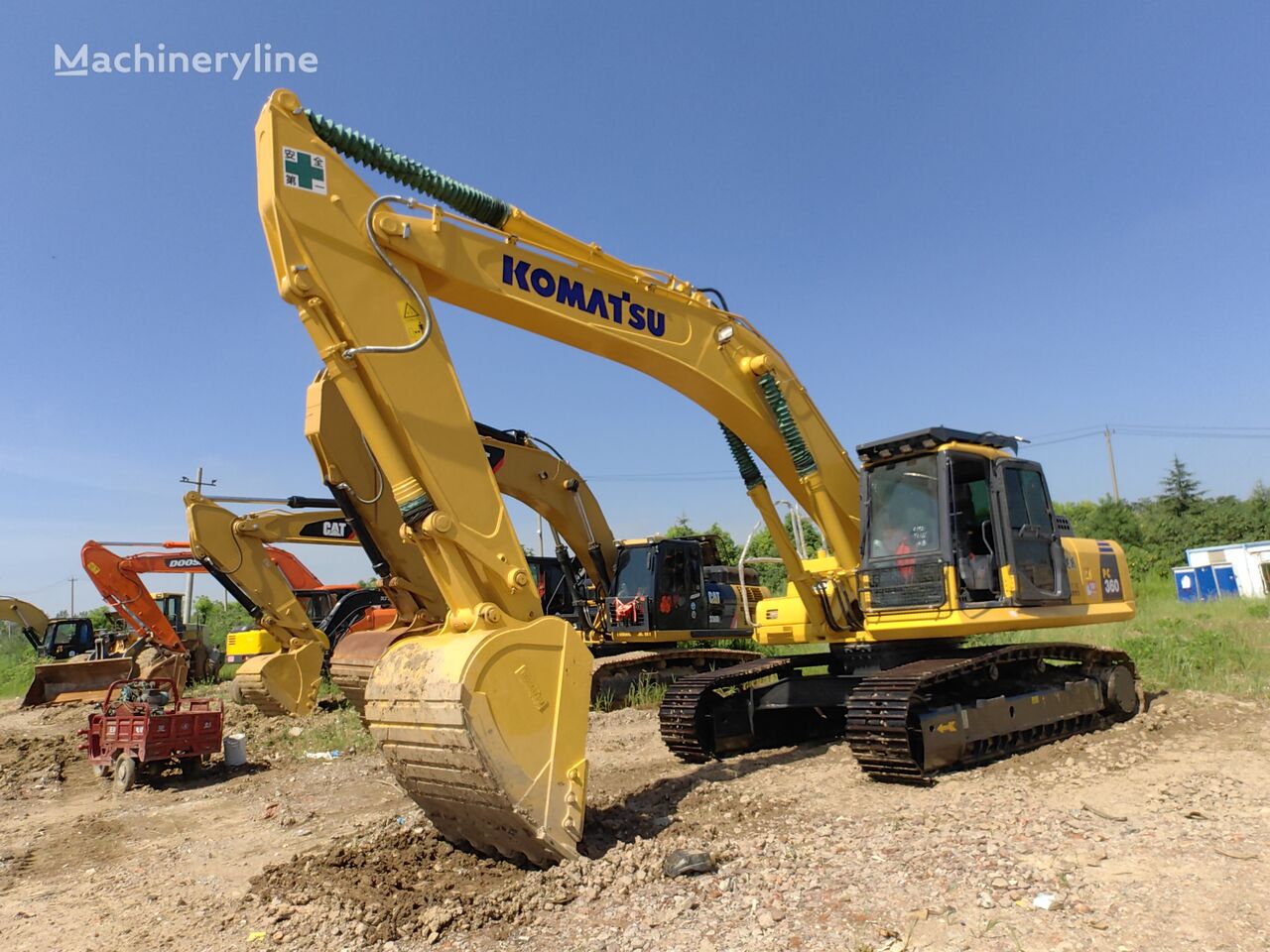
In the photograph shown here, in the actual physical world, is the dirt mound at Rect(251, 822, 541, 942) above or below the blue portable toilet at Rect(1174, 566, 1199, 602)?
below

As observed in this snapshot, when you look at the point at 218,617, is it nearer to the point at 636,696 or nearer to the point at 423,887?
the point at 636,696

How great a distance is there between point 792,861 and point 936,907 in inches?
35.1

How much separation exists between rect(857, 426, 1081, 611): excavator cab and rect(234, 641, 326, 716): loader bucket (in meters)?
9.29

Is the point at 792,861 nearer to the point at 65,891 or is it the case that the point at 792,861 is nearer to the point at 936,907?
the point at 936,907

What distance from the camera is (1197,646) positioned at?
13297 millimetres

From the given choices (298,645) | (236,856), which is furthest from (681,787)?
(298,645)

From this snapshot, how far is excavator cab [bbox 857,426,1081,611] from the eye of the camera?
7.26 m

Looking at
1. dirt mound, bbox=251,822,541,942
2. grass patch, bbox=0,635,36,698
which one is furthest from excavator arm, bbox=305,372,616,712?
grass patch, bbox=0,635,36,698

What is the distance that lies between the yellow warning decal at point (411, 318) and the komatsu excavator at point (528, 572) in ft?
0.03

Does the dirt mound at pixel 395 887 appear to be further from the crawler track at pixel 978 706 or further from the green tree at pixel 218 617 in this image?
the green tree at pixel 218 617

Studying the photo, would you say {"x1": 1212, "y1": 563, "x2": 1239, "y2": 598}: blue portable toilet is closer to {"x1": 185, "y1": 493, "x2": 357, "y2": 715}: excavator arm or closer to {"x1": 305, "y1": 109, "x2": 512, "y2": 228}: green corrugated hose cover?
{"x1": 185, "y1": 493, "x2": 357, "y2": 715}: excavator arm

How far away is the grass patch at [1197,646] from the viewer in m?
10.7

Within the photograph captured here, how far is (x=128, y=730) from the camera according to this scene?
9406 millimetres

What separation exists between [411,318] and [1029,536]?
210 inches
